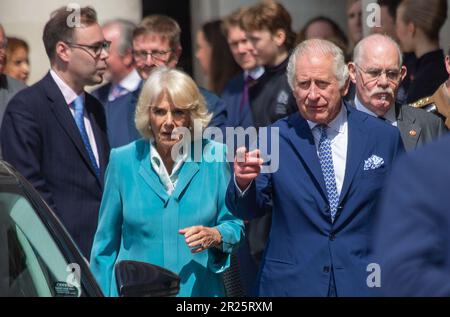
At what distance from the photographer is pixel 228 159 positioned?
20.7 ft

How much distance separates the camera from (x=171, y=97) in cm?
618

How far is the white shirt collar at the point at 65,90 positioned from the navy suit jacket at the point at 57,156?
5.8 inches

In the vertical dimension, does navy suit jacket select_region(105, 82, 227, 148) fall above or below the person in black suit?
below

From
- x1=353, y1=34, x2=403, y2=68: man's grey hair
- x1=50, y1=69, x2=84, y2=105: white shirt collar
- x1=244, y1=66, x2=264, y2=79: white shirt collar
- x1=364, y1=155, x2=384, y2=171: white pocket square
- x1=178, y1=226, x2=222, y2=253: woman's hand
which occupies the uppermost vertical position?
x1=353, y1=34, x2=403, y2=68: man's grey hair

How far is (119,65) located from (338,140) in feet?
12.7

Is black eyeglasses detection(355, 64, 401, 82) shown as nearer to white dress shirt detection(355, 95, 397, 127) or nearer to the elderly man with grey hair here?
white dress shirt detection(355, 95, 397, 127)

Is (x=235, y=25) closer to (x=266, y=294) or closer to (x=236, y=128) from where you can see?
(x=236, y=128)

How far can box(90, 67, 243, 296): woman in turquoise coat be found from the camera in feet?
19.4

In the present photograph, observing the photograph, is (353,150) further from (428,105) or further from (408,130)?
(428,105)

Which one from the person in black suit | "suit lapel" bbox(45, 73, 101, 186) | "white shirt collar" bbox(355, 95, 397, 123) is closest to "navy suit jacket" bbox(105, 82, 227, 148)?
"suit lapel" bbox(45, 73, 101, 186)

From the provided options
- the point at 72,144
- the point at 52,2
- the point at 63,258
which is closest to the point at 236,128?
the point at 72,144

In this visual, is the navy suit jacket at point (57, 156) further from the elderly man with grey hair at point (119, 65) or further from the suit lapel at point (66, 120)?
the elderly man with grey hair at point (119, 65)

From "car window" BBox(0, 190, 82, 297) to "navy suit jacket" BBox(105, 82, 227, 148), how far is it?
2860mm

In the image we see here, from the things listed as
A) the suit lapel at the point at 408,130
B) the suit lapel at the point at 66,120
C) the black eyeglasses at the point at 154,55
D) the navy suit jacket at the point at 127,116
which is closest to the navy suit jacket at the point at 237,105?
the navy suit jacket at the point at 127,116
